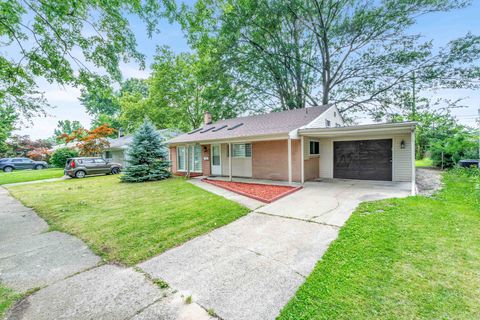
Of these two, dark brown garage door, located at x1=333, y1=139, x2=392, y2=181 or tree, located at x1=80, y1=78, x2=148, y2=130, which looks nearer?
tree, located at x1=80, y1=78, x2=148, y2=130

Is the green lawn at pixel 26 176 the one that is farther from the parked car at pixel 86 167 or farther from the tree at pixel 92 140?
the tree at pixel 92 140

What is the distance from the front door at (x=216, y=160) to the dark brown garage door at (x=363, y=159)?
6.33m

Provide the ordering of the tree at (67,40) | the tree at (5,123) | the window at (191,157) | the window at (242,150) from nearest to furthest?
the tree at (67,40) → the tree at (5,123) → the window at (242,150) → the window at (191,157)

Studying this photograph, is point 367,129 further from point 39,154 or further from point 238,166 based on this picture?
point 39,154

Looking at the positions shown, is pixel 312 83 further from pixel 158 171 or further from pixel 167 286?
pixel 167 286

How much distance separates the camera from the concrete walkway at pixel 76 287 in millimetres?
2150

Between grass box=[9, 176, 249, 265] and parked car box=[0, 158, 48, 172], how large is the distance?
19365 millimetres

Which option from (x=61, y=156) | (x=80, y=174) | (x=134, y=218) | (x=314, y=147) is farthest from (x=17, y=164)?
(x=314, y=147)

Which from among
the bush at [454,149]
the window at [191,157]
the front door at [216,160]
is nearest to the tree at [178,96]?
the window at [191,157]

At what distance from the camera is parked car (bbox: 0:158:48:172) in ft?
66.8

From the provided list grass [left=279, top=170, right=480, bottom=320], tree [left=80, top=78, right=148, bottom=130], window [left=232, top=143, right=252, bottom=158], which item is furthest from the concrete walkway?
window [left=232, top=143, right=252, bottom=158]

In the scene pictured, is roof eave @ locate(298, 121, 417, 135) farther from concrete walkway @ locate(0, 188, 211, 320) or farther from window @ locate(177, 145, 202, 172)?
concrete walkway @ locate(0, 188, 211, 320)

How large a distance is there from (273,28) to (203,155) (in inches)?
449

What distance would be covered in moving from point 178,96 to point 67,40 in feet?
47.0
